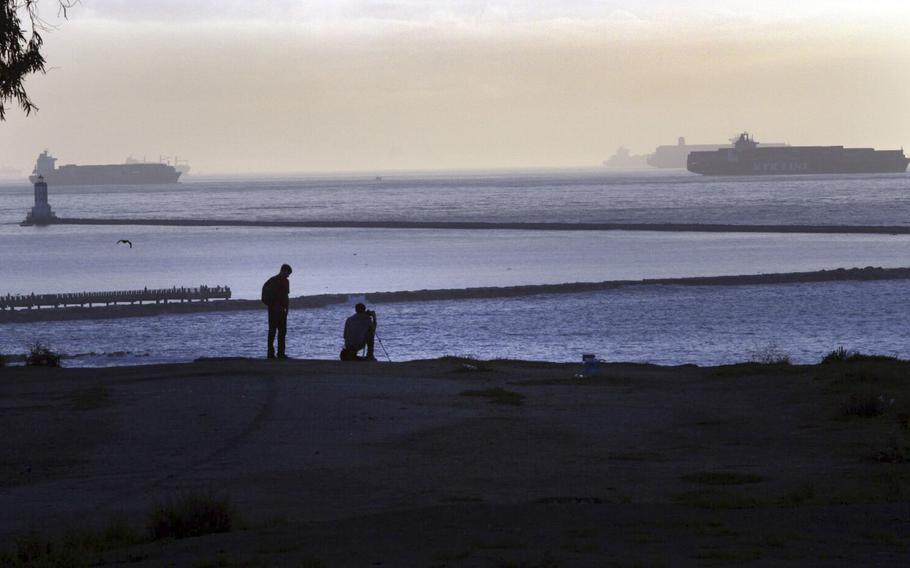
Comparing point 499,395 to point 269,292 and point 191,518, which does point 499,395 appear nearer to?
point 269,292

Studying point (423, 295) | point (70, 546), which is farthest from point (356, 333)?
point (423, 295)

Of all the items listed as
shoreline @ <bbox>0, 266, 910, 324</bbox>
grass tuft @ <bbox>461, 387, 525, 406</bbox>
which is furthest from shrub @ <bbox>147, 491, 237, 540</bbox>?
shoreline @ <bbox>0, 266, 910, 324</bbox>

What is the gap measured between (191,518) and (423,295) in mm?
26421

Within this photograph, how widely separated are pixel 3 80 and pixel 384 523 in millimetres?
11271

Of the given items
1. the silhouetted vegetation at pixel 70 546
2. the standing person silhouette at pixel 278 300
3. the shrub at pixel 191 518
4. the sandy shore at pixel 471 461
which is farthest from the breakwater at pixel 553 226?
the silhouetted vegetation at pixel 70 546

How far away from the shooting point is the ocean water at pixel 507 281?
23812mm

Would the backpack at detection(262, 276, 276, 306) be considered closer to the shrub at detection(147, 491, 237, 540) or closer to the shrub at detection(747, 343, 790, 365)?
the shrub at detection(747, 343, 790, 365)

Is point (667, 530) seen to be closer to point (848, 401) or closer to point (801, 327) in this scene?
point (848, 401)

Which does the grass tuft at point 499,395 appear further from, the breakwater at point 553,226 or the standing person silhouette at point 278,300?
the breakwater at point 553,226

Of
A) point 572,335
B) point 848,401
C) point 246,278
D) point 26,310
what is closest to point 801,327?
point 572,335

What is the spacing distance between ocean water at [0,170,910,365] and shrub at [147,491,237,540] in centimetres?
1297

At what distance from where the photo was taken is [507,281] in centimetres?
4162

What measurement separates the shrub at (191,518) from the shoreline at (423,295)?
65.7ft

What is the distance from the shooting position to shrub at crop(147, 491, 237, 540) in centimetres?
707
